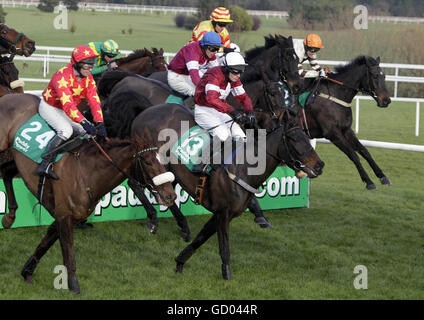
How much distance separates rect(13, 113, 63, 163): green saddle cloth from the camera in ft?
18.7

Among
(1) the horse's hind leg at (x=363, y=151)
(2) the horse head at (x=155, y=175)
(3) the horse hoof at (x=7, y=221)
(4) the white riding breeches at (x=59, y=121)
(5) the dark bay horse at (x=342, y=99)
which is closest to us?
(2) the horse head at (x=155, y=175)

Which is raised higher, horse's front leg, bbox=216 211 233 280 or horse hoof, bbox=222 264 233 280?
horse's front leg, bbox=216 211 233 280

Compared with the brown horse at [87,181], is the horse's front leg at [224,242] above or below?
below

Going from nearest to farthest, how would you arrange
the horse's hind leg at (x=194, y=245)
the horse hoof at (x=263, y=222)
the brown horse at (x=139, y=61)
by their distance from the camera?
the horse's hind leg at (x=194, y=245) < the horse hoof at (x=263, y=222) < the brown horse at (x=139, y=61)

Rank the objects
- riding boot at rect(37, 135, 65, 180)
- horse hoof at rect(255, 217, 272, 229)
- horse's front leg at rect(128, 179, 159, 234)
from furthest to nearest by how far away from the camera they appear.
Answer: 1. horse hoof at rect(255, 217, 272, 229)
2. horse's front leg at rect(128, 179, 159, 234)
3. riding boot at rect(37, 135, 65, 180)

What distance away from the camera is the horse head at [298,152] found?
582cm

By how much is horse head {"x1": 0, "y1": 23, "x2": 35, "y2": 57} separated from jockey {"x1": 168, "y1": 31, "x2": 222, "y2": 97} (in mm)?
1924

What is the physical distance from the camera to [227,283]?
18.8 ft

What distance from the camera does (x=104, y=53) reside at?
8.73 metres

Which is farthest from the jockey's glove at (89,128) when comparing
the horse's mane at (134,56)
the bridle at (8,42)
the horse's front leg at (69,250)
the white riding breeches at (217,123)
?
the horse's mane at (134,56)

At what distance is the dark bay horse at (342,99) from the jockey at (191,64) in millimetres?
2061

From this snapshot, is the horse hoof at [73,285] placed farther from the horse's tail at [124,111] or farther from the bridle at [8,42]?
the bridle at [8,42]

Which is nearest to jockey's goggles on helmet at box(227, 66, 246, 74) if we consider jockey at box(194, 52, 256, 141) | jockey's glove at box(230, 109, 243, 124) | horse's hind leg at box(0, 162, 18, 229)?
jockey at box(194, 52, 256, 141)

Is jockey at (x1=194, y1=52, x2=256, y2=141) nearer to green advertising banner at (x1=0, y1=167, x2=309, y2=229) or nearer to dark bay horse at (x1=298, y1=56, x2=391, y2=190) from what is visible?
green advertising banner at (x1=0, y1=167, x2=309, y2=229)
